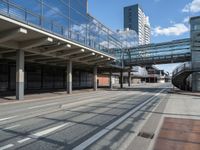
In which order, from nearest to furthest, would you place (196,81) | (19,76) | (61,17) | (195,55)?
1. (19,76)
2. (61,17)
3. (196,81)
4. (195,55)

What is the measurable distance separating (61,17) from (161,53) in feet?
80.1

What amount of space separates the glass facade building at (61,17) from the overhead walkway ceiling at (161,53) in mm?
7219

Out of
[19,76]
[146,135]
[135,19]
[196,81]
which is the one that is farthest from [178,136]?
[135,19]

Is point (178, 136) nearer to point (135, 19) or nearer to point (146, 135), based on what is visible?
point (146, 135)

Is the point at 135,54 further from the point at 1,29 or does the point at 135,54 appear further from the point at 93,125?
the point at 93,125

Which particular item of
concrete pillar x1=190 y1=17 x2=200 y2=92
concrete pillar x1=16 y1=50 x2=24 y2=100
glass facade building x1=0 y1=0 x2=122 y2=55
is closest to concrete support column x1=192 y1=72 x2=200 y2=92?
concrete pillar x1=190 y1=17 x2=200 y2=92

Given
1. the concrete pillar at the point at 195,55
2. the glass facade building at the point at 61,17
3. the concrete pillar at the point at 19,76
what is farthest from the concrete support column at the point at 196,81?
the concrete pillar at the point at 19,76

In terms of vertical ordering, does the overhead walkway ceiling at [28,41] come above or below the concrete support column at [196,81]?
above

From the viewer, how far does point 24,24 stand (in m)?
17.6

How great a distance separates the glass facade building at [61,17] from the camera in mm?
18766

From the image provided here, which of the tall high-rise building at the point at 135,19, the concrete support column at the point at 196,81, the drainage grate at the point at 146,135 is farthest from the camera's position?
the tall high-rise building at the point at 135,19

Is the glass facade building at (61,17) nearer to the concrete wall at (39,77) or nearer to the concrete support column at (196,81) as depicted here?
the concrete wall at (39,77)

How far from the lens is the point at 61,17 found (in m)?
27.9

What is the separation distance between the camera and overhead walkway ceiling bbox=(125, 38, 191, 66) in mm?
41938
